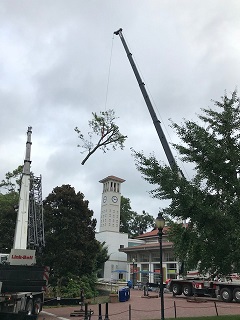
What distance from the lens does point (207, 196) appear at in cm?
1232

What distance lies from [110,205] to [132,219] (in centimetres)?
2582

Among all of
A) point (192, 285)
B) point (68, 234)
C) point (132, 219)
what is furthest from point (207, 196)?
point (132, 219)

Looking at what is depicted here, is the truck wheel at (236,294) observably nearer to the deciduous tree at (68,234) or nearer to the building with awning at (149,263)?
the deciduous tree at (68,234)

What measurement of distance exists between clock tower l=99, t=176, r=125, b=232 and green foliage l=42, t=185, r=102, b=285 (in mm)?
31232

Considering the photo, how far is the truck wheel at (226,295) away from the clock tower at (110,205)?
40.9 metres

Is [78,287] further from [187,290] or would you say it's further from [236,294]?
[236,294]

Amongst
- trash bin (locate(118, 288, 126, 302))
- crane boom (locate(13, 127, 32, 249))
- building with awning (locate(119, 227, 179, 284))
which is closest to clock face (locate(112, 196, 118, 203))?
building with awning (locate(119, 227, 179, 284))

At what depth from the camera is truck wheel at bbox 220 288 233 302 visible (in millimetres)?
25619

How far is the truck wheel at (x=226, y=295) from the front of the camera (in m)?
25.6

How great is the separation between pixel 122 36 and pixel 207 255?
2791 centimetres

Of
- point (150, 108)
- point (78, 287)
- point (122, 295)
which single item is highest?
point (150, 108)

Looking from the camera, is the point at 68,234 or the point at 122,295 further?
the point at 68,234

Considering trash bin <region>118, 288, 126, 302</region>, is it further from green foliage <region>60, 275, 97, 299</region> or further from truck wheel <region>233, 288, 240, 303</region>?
truck wheel <region>233, 288, 240, 303</region>

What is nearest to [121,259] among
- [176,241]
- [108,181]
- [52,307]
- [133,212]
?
[108,181]
